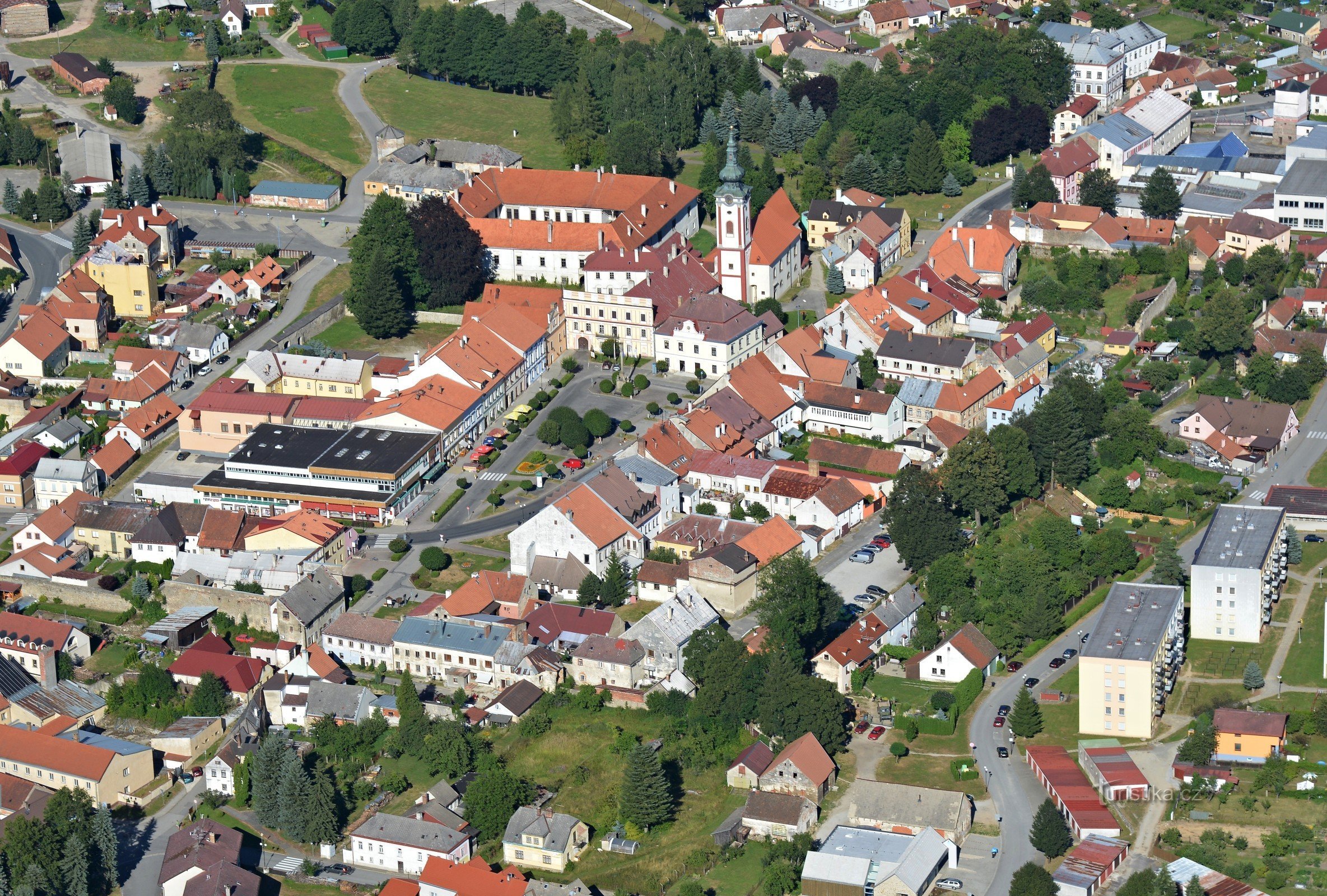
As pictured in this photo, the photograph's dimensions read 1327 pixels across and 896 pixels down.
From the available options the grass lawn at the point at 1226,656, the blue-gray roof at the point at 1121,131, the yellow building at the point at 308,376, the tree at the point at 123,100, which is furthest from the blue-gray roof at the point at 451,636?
the tree at the point at 123,100

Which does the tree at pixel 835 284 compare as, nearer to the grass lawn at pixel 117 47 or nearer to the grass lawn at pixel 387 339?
the grass lawn at pixel 387 339

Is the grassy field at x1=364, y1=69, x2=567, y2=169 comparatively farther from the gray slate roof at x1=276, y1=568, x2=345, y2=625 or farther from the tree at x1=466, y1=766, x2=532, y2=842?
the tree at x1=466, y1=766, x2=532, y2=842

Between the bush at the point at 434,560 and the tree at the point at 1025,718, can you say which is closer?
the tree at the point at 1025,718

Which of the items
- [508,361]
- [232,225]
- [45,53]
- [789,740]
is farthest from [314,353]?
[45,53]

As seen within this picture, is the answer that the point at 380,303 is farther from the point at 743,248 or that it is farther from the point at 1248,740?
the point at 1248,740

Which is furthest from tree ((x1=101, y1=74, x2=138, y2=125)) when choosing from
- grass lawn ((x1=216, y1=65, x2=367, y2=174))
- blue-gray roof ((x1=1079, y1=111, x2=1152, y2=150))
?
blue-gray roof ((x1=1079, y1=111, x2=1152, y2=150))
